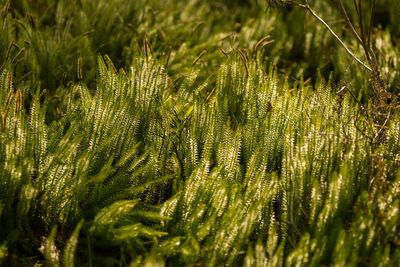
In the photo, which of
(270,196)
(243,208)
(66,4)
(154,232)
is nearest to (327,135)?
(270,196)

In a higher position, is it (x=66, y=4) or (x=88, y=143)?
(x=66, y=4)

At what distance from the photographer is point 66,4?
2.78 metres

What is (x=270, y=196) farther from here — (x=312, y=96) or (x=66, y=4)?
(x=66, y=4)

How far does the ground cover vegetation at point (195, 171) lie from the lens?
125 centimetres

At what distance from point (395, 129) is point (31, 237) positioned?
136 centimetres

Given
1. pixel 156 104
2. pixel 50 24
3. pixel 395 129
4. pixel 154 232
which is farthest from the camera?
pixel 50 24

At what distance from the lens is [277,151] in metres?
1.62

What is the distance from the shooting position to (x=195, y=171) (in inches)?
57.0

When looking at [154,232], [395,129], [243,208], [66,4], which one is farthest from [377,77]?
[66,4]

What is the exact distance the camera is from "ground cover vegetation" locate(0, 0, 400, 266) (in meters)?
1.25

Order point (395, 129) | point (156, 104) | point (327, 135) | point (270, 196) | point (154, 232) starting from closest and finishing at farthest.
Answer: point (154, 232) → point (270, 196) → point (327, 135) → point (395, 129) → point (156, 104)

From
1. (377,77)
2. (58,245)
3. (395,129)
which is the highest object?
(377,77)

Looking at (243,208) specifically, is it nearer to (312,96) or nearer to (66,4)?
(312,96)

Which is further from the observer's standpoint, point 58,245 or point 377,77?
point 377,77
